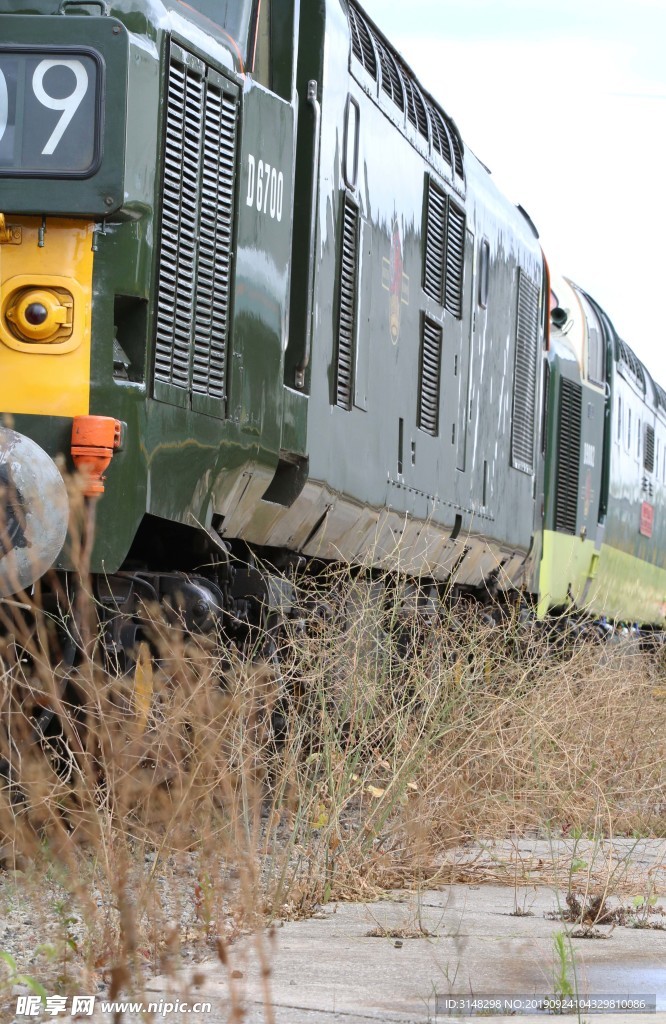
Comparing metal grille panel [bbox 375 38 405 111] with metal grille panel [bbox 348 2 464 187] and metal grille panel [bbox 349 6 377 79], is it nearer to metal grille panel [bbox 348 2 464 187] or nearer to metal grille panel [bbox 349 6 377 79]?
metal grille panel [bbox 348 2 464 187]

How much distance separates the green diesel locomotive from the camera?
5250 mm

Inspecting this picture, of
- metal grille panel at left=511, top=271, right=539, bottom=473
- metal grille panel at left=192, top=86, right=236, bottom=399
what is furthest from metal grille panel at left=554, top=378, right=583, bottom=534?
metal grille panel at left=192, top=86, right=236, bottom=399

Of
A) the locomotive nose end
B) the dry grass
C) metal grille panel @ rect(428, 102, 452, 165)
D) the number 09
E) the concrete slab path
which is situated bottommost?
the concrete slab path

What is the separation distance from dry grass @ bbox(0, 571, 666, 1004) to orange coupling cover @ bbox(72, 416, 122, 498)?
1.62 ft

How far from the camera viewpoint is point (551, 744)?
6.69 m

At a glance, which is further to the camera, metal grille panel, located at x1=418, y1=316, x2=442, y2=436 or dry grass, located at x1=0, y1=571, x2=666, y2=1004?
metal grille panel, located at x1=418, y1=316, x2=442, y2=436

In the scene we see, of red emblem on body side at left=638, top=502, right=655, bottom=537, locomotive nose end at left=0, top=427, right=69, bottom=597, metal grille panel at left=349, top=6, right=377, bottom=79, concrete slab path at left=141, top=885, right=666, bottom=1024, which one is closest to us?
concrete slab path at left=141, top=885, right=666, bottom=1024

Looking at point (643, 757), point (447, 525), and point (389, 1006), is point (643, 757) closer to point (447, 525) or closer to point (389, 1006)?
point (447, 525)

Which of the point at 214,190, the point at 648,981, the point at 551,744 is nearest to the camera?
the point at 648,981

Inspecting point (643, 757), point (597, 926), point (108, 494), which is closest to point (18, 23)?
point (108, 494)

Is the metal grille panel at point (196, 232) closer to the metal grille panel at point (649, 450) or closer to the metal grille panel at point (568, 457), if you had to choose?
the metal grille panel at point (568, 457)

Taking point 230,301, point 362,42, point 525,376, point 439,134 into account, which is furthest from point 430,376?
point 230,301

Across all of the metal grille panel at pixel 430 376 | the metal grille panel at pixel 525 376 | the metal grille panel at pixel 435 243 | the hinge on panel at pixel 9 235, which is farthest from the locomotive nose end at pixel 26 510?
the metal grille panel at pixel 525 376

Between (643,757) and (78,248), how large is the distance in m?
3.98
